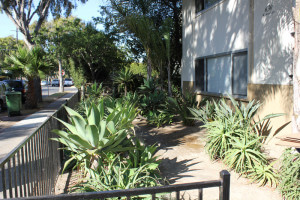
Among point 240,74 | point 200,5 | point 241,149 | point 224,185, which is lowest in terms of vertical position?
point 241,149

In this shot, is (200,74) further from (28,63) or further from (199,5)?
(28,63)

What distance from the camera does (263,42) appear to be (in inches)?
249

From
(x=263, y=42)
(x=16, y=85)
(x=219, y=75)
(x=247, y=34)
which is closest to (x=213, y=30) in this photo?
(x=219, y=75)

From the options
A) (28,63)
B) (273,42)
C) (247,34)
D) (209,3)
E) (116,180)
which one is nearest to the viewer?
(116,180)

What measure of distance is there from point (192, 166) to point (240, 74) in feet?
13.1

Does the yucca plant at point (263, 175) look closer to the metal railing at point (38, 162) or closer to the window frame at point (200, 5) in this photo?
the metal railing at point (38, 162)

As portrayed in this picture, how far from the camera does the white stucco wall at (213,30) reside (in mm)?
7527

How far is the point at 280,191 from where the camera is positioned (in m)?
3.66

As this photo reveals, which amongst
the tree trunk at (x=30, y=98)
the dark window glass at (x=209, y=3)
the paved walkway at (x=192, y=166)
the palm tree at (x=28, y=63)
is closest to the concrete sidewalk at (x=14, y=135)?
the paved walkway at (x=192, y=166)

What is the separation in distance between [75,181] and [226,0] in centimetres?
Result: 721

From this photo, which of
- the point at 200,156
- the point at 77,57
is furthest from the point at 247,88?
the point at 77,57

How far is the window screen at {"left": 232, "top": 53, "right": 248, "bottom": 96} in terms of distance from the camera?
295 inches

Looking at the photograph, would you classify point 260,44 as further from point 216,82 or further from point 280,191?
point 280,191

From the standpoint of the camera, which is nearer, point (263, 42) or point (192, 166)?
point (192, 166)
